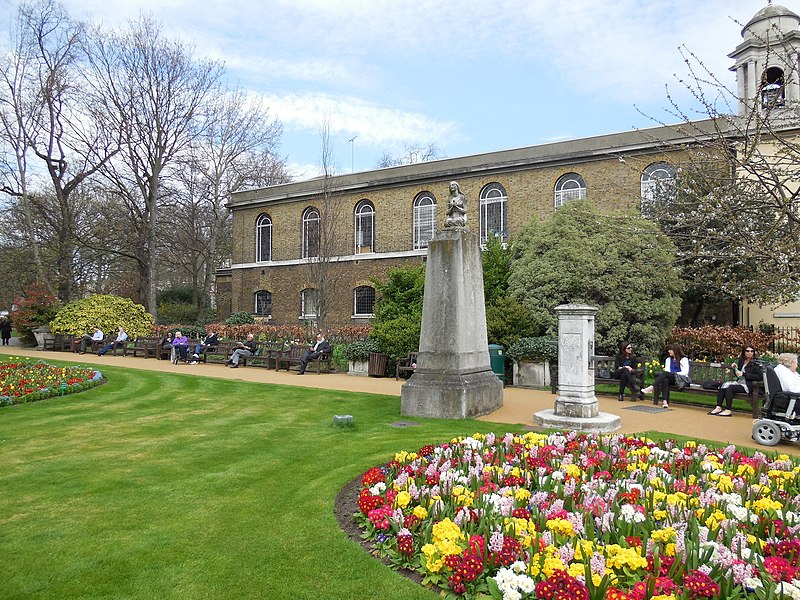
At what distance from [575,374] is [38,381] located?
10688 millimetres

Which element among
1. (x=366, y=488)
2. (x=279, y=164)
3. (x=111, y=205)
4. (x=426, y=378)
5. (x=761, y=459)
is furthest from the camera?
(x=279, y=164)

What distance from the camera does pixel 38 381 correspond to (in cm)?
1222

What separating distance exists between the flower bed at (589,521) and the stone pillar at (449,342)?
3.41 m

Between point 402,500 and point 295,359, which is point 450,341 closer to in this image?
point 402,500

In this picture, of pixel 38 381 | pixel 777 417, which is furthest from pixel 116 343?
pixel 777 417

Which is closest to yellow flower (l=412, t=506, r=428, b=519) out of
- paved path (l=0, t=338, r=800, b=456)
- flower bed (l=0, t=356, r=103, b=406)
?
paved path (l=0, t=338, r=800, b=456)

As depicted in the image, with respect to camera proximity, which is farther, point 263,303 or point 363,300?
point 263,303

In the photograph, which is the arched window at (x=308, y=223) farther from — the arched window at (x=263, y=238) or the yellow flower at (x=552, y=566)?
the yellow flower at (x=552, y=566)

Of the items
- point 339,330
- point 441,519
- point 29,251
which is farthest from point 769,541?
point 29,251

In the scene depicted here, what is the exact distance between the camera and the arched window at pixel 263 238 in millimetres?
36344

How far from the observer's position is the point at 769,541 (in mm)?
3854

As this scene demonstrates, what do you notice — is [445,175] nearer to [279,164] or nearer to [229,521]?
[279,164]

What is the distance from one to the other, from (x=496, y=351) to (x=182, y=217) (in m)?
27.8

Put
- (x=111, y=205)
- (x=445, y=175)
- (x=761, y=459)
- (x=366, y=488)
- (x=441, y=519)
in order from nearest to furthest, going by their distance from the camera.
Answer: (x=441, y=519) → (x=366, y=488) → (x=761, y=459) → (x=445, y=175) → (x=111, y=205)
